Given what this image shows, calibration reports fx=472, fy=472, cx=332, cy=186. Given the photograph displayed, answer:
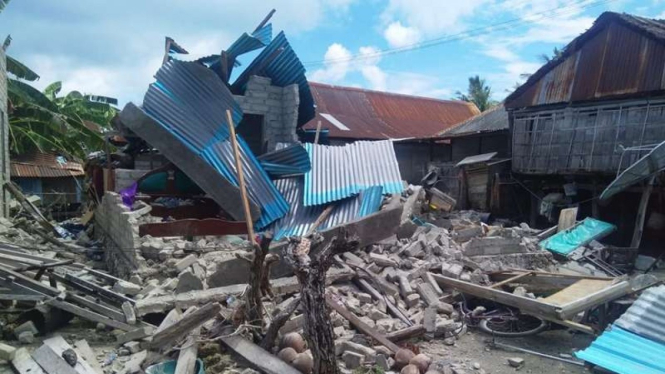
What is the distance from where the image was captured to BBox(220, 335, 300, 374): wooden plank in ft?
15.4

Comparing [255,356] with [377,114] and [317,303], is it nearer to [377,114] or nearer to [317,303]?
[317,303]

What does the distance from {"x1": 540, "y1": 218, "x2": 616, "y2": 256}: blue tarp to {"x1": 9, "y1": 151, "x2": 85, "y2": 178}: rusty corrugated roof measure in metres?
19.6

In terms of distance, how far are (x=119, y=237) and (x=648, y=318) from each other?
816cm

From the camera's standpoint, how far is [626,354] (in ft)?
14.5

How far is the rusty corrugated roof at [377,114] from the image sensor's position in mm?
19891

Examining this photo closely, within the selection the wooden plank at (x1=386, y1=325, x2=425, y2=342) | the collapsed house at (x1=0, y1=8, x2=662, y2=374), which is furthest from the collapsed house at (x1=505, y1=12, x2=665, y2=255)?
the wooden plank at (x1=386, y1=325, x2=425, y2=342)

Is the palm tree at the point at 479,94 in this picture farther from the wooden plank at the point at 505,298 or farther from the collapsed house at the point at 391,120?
the wooden plank at the point at 505,298

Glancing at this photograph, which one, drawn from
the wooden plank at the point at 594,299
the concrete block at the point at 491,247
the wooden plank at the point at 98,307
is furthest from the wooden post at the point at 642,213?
the wooden plank at the point at 98,307

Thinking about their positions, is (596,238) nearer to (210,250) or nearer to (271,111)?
(271,111)

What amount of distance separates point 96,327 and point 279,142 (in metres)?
6.72

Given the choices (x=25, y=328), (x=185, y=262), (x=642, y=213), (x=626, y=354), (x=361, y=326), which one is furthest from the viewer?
(x=642, y=213)

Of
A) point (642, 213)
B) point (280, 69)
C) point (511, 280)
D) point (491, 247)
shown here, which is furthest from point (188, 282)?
point (642, 213)

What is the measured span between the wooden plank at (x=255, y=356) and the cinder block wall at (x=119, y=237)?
2.80 meters

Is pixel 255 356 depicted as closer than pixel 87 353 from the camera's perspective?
Yes
